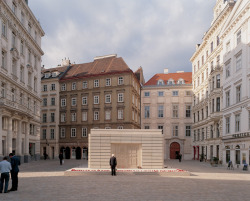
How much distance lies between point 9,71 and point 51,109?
29.3m

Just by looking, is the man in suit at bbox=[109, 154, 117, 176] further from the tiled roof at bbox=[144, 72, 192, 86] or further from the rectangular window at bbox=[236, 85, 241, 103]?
the tiled roof at bbox=[144, 72, 192, 86]

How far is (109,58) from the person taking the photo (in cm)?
6525

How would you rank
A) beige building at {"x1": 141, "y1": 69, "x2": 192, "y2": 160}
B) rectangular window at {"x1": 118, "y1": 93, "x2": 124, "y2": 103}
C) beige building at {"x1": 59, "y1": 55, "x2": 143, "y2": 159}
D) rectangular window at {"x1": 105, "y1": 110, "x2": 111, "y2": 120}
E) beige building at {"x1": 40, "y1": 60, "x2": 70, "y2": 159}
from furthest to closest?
beige building at {"x1": 40, "y1": 60, "x2": 70, "y2": 159}, beige building at {"x1": 141, "y1": 69, "x2": 192, "y2": 160}, rectangular window at {"x1": 105, "y1": 110, "x2": 111, "y2": 120}, rectangular window at {"x1": 118, "y1": 93, "x2": 124, "y2": 103}, beige building at {"x1": 59, "y1": 55, "x2": 143, "y2": 159}

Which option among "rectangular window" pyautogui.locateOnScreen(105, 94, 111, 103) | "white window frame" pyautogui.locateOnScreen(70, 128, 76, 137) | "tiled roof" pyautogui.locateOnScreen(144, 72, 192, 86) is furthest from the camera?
"tiled roof" pyautogui.locateOnScreen(144, 72, 192, 86)

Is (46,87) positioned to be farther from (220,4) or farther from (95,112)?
(220,4)

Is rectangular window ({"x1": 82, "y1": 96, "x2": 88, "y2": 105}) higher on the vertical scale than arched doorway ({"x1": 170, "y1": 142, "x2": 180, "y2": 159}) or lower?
higher

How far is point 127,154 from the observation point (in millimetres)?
26312

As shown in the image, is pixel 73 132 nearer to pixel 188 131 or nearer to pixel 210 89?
pixel 188 131

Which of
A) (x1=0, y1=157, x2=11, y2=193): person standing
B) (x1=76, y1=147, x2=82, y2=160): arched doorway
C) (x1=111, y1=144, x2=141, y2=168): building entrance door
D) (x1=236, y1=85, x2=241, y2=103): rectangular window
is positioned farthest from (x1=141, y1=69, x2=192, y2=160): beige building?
(x1=0, y1=157, x2=11, y2=193): person standing

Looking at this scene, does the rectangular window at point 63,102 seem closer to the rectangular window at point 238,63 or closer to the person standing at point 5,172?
the rectangular window at point 238,63

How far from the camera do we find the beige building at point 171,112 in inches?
2447

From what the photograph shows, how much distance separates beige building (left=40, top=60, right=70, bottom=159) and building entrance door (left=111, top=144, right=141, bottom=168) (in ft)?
128

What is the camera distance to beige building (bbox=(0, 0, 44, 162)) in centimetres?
3456

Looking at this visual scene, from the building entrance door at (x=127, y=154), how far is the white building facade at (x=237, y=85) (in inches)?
475
